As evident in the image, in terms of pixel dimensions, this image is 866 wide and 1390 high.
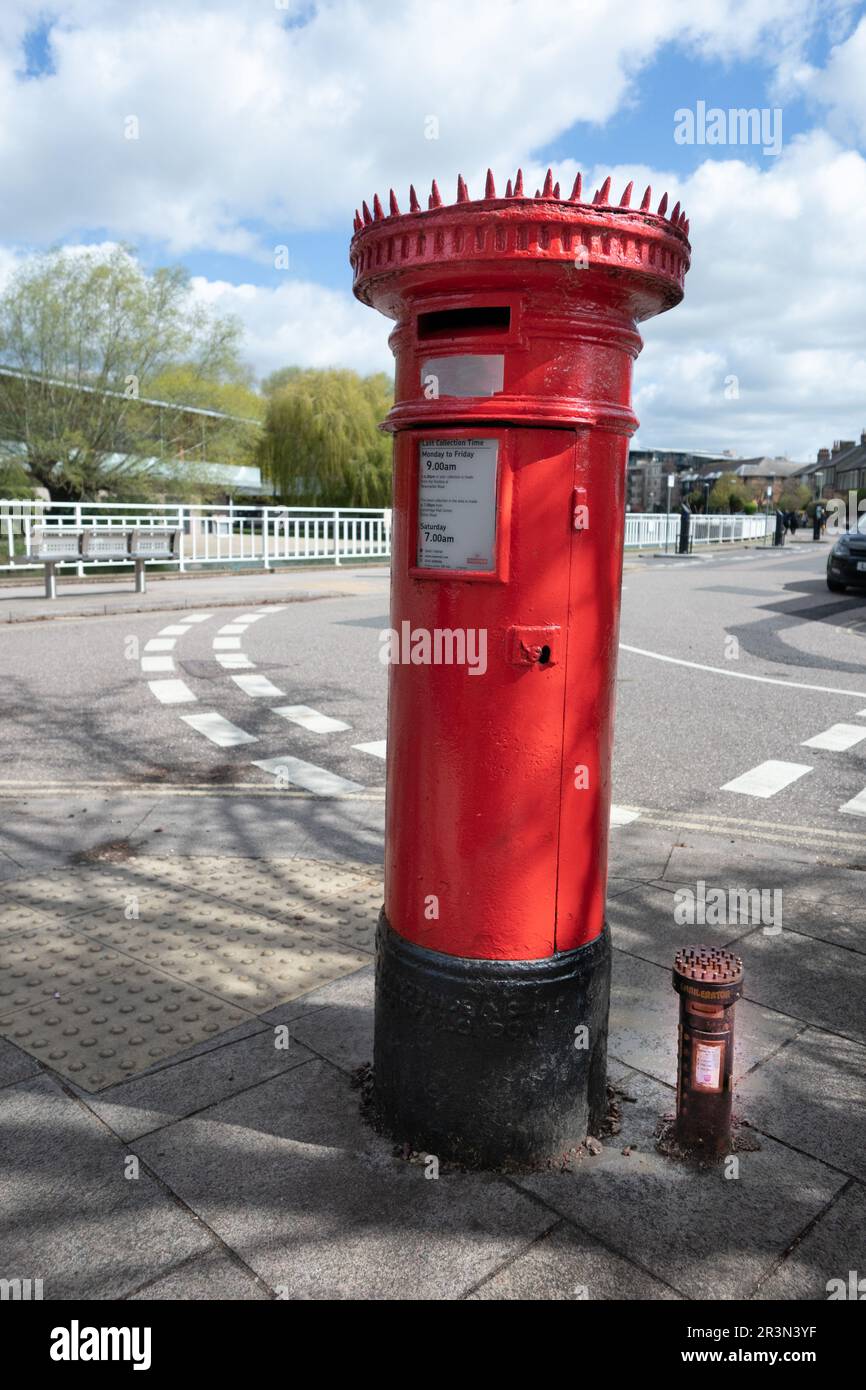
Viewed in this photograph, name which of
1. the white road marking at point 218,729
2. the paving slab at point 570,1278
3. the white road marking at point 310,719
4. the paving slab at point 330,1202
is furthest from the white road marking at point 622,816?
the paving slab at point 570,1278

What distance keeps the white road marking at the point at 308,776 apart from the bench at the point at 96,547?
9.20 meters

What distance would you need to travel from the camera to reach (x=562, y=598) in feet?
8.55

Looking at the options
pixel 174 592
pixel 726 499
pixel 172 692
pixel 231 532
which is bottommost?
pixel 172 692

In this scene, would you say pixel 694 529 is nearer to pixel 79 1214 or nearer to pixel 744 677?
pixel 744 677

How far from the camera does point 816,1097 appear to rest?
311cm

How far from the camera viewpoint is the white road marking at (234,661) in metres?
10.3

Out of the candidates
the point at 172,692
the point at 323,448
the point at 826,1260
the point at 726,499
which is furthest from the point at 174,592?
the point at 726,499

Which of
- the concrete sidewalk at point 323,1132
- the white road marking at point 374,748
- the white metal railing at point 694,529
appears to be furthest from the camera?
the white metal railing at point 694,529

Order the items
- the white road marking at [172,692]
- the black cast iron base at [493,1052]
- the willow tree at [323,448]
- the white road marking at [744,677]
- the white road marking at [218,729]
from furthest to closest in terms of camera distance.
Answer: the willow tree at [323,448] < the white road marking at [744,677] < the white road marking at [172,692] < the white road marking at [218,729] < the black cast iron base at [493,1052]

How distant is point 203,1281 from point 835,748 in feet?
20.9

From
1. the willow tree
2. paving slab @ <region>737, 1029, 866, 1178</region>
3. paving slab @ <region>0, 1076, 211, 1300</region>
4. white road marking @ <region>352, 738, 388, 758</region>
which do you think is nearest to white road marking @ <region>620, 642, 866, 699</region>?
white road marking @ <region>352, 738, 388, 758</region>

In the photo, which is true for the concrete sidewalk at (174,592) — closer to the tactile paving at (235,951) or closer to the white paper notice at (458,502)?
the tactile paving at (235,951)

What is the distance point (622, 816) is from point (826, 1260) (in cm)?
356
